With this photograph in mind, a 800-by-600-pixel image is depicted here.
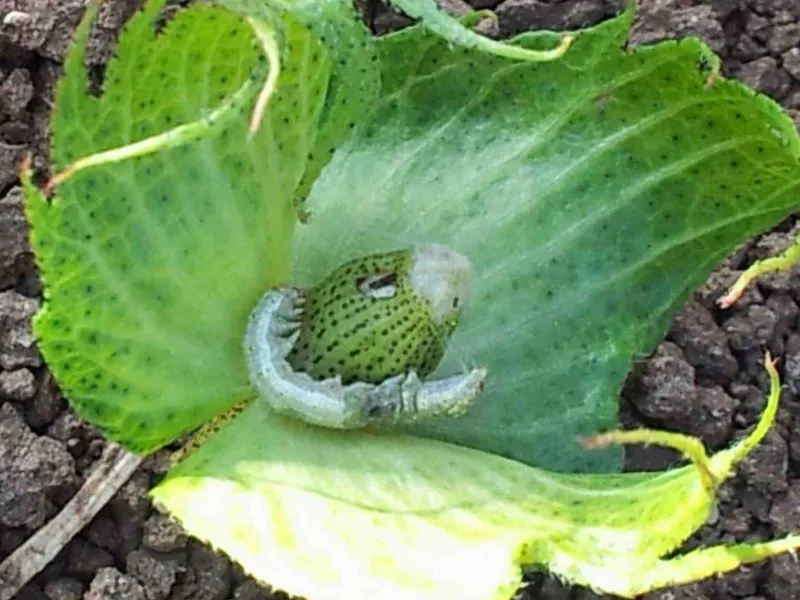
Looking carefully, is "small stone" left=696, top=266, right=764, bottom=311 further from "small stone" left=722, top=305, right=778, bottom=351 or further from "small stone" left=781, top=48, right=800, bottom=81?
"small stone" left=781, top=48, right=800, bottom=81

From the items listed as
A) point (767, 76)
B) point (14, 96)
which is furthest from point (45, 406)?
point (767, 76)

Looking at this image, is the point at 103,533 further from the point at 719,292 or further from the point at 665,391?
the point at 719,292

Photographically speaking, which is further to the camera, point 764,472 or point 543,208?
point 764,472

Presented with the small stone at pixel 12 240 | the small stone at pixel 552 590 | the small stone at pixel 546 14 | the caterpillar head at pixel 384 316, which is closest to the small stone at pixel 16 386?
the small stone at pixel 12 240

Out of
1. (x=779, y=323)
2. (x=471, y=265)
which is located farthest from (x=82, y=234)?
(x=779, y=323)

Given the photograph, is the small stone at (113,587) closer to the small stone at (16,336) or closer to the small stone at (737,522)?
the small stone at (16,336)

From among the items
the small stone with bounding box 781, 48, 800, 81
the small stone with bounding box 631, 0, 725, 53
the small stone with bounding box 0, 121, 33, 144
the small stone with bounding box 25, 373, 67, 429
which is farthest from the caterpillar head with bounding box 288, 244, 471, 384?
the small stone with bounding box 781, 48, 800, 81
